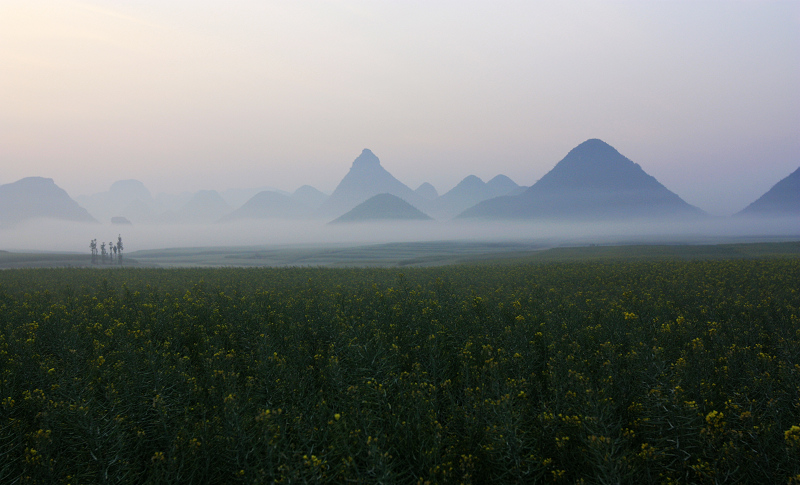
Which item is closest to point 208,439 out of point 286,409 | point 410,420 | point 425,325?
point 286,409

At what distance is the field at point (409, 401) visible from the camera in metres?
5.00

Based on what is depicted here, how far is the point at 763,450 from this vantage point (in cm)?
485

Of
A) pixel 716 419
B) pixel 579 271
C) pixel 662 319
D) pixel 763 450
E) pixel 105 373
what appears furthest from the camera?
pixel 579 271

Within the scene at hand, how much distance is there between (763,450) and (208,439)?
23.8 feet

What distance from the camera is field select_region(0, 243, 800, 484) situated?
16.4 feet

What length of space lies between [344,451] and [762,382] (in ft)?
22.2

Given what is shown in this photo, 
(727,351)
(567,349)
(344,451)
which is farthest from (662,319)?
(344,451)

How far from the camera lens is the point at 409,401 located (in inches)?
243

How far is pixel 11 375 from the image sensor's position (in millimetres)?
7434

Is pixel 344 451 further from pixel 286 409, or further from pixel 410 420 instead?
pixel 286 409

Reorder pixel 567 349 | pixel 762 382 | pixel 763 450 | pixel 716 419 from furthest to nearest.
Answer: pixel 567 349, pixel 762 382, pixel 716 419, pixel 763 450

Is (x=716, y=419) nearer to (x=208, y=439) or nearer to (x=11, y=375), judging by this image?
(x=208, y=439)

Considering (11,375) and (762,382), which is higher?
(11,375)

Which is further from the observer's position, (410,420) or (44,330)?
(44,330)
